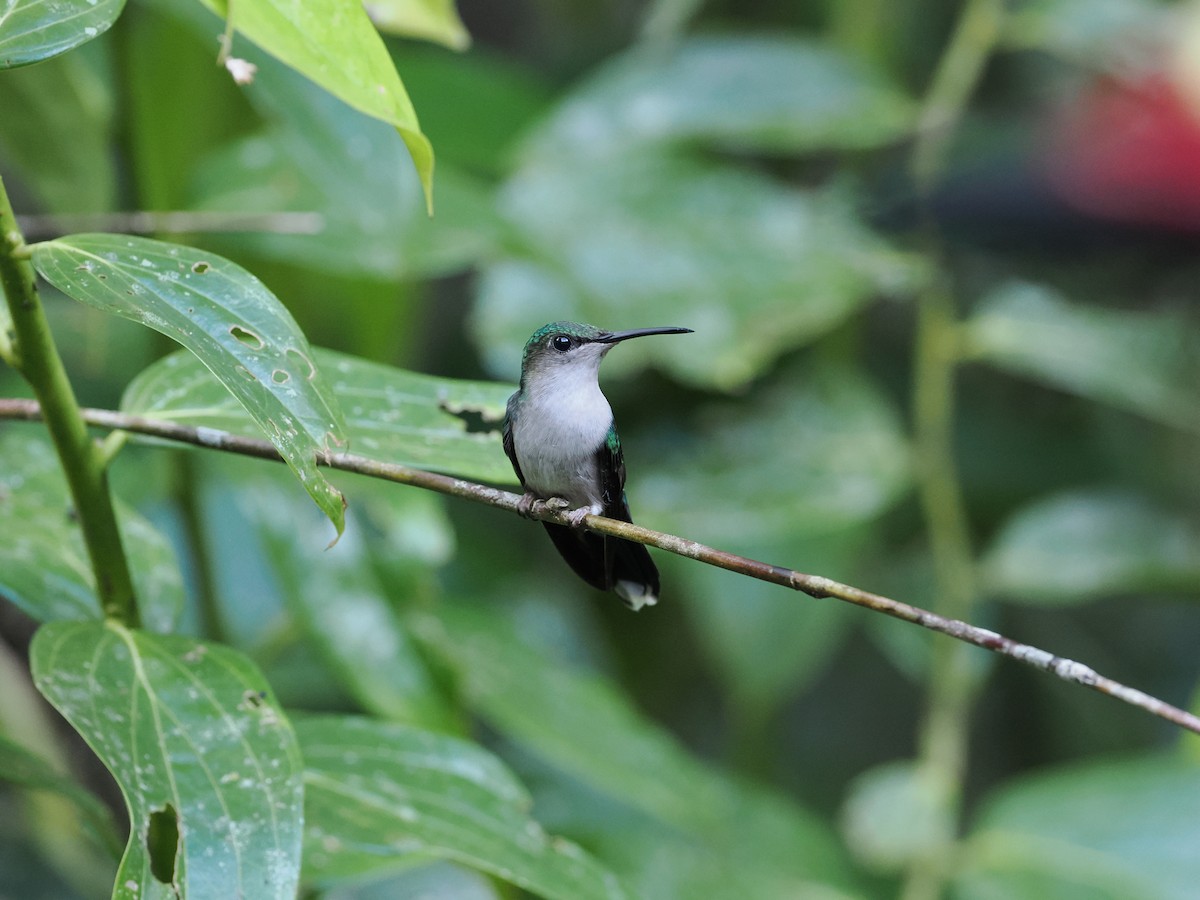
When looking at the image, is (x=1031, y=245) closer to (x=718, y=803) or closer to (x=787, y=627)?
(x=787, y=627)

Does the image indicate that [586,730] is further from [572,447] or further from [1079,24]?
[1079,24]

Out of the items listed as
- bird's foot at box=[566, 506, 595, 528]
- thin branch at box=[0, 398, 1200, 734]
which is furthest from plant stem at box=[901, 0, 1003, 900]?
thin branch at box=[0, 398, 1200, 734]

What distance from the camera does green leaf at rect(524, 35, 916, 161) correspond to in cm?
213

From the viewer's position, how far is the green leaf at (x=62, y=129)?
5.23 ft

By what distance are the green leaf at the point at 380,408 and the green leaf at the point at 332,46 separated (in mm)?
239

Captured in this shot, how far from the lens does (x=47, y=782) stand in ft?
2.95

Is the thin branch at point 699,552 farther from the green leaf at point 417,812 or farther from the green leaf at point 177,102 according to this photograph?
the green leaf at point 177,102

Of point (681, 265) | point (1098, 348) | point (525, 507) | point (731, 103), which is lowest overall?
point (525, 507)

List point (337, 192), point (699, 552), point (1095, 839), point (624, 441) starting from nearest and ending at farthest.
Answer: point (699, 552) → point (337, 192) → point (1095, 839) → point (624, 441)

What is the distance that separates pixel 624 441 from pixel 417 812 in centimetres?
130

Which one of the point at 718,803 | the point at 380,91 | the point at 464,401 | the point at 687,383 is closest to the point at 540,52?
the point at 687,383

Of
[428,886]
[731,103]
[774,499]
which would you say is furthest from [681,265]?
[428,886]

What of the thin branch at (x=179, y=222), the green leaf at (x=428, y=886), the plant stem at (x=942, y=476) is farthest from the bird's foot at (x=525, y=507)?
the plant stem at (x=942, y=476)

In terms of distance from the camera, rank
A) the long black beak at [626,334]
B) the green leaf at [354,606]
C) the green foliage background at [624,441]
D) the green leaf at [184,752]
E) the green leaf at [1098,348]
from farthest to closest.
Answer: the green leaf at [1098,348], the green leaf at [354,606], the long black beak at [626,334], the green foliage background at [624,441], the green leaf at [184,752]
